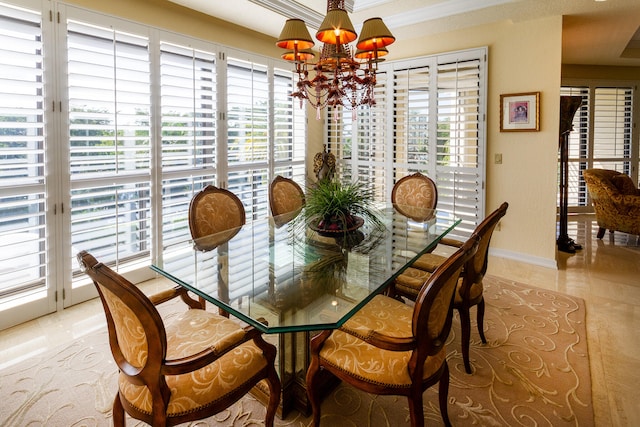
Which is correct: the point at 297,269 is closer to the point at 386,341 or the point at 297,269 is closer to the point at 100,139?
the point at 386,341

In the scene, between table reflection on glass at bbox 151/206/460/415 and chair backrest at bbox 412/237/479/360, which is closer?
chair backrest at bbox 412/237/479/360

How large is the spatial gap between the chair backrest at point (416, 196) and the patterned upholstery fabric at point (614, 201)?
290 cm

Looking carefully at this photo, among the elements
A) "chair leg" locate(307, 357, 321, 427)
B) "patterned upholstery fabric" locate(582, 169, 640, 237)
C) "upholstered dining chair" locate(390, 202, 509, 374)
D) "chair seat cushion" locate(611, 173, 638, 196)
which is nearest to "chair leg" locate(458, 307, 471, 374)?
"upholstered dining chair" locate(390, 202, 509, 374)

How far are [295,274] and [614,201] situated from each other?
15.6 feet

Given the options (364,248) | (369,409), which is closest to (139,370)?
(369,409)

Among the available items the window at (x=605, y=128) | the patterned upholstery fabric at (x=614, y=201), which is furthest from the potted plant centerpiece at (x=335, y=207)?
the window at (x=605, y=128)

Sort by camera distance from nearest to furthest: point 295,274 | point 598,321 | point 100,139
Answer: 1. point 295,274
2. point 598,321
3. point 100,139

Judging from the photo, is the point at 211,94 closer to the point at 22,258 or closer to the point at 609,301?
the point at 22,258

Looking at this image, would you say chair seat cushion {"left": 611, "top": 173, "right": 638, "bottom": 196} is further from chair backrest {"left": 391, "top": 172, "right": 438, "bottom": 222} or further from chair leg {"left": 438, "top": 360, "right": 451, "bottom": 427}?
chair leg {"left": 438, "top": 360, "right": 451, "bottom": 427}

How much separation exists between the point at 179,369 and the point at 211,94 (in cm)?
317

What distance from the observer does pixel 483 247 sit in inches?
84.8

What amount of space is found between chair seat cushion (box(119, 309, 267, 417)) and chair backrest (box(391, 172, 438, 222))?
78.7 inches

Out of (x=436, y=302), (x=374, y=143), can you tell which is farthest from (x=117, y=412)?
(x=374, y=143)

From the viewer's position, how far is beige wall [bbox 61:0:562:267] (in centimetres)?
384
